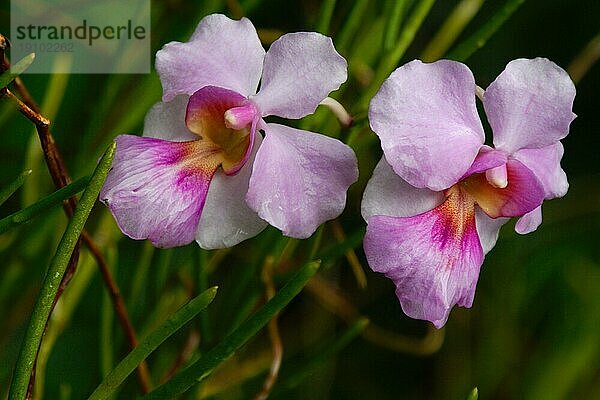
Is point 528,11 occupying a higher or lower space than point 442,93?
lower

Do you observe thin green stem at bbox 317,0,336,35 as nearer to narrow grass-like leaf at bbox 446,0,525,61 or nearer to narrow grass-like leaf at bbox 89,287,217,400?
narrow grass-like leaf at bbox 446,0,525,61

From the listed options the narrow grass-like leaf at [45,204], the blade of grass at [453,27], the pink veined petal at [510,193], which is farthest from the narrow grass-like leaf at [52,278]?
the blade of grass at [453,27]

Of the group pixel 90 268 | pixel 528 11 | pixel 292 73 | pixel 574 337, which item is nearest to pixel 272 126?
pixel 292 73

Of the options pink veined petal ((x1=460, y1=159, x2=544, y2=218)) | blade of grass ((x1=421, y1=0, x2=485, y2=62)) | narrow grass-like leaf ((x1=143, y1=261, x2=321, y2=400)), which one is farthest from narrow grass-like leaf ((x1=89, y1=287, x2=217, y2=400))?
blade of grass ((x1=421, y1=0, x2=485, y2=62))

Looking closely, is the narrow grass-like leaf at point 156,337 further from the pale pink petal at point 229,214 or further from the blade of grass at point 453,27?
the blade of grass at point 453,27

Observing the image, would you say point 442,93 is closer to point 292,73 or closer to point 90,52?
point 292,73

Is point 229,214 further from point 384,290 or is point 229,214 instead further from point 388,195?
point 384,290
